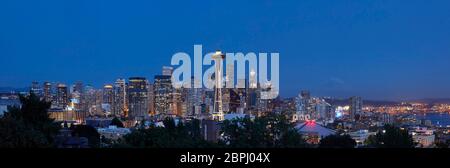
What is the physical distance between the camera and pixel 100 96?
18078 mm

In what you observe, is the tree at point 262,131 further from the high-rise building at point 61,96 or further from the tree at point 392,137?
the high-rise building at point 61,96

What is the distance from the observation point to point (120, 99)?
829 inches

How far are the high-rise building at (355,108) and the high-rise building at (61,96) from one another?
830cm

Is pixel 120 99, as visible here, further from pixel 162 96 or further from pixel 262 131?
pixel 262 131

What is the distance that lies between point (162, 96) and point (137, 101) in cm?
268

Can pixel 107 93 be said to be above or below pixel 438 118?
above

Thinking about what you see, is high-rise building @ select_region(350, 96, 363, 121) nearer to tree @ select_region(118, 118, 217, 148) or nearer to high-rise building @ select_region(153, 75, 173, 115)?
tree @ select_region(118, 118, 217, 148)

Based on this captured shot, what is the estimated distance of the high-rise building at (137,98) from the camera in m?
→ 18.4

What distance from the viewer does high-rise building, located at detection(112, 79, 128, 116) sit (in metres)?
18.8

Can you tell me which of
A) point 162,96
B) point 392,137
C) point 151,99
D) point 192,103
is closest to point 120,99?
point 151,99

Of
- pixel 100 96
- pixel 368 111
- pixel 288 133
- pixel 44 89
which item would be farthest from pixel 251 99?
pixel 100 96
